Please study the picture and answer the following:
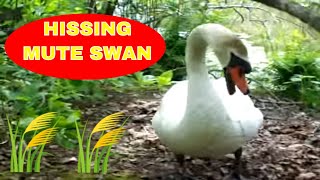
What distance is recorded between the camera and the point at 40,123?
4.82ft

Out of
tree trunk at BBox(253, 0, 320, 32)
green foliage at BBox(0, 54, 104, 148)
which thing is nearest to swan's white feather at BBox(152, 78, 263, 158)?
green foliage at BBox(0, 54, 104, 148)

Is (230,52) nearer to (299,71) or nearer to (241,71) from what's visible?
(241,71)

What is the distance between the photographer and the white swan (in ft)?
4.39

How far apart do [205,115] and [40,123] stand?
393 mm

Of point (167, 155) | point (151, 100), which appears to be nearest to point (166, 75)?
point (151, 100)

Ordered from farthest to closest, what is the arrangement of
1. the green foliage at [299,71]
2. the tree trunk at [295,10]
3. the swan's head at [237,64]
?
the green foliage at [299,71] → the tree trunk at [295,10] → the swan's head at [237,64]

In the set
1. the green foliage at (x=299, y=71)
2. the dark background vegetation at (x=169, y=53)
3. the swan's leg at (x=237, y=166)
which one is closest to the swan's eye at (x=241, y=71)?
the swan's leg at (x=237, y=166)

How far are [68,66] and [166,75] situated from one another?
0.89 metres

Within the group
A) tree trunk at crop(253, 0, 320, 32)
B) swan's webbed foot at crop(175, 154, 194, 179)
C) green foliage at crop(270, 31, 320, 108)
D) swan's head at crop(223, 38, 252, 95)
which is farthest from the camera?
green foliage at crop(270, 31, 320, 108)

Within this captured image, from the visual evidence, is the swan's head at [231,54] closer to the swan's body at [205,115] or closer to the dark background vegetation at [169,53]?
the swan's body at [205,115]

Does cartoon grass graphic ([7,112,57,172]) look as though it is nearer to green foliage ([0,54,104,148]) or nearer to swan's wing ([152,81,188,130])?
green foliage ([0,54,104,148])

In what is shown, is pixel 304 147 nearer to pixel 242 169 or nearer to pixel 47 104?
pixel 242 169

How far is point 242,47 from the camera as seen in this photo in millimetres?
1320

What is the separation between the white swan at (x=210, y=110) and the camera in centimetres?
134
